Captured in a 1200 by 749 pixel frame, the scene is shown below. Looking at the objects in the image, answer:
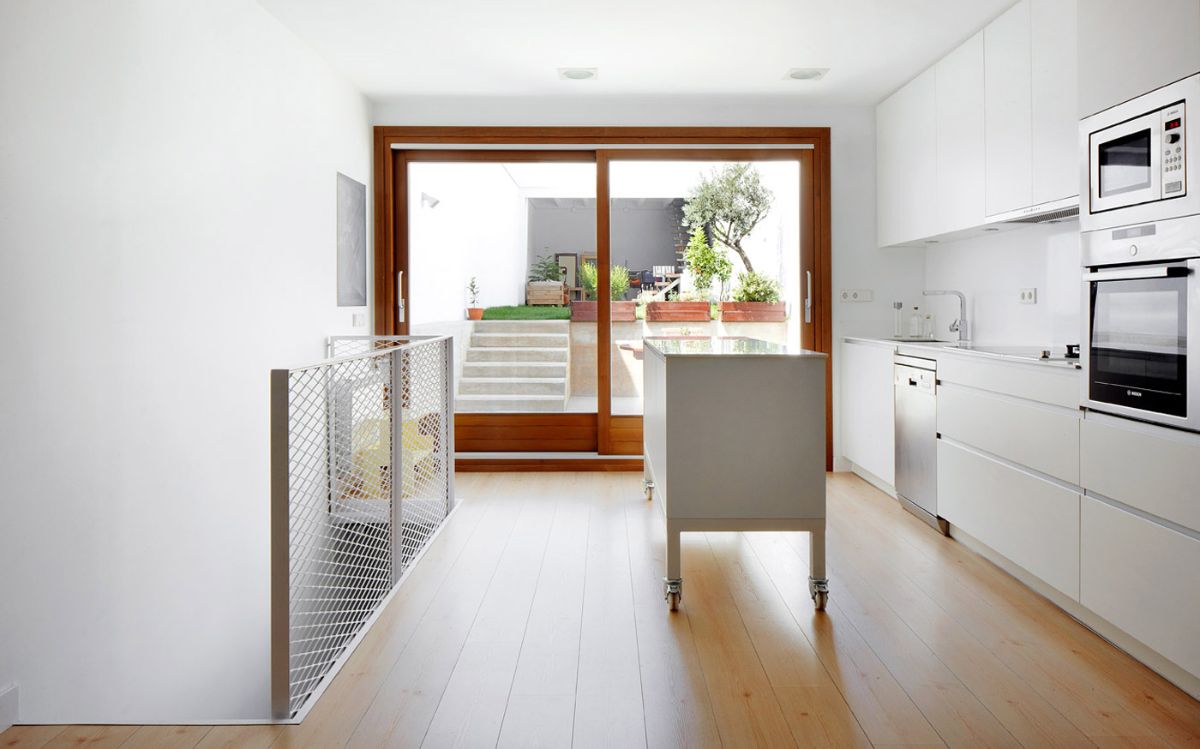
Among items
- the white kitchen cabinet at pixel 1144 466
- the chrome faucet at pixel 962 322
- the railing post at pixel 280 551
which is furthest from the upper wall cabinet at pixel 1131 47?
the railing post at pixel 280 551

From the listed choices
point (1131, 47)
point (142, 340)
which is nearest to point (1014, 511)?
point (1131, 47)

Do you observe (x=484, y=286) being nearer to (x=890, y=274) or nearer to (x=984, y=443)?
(x=890, y=274)

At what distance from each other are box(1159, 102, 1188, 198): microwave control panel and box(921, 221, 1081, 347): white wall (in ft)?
4.80

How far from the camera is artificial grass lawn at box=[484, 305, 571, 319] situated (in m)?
5.63

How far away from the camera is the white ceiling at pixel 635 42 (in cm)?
376

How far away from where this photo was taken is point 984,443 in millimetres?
3420

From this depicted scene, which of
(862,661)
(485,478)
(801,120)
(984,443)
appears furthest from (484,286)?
(862,661)

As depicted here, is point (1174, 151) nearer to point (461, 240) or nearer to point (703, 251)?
point (703, 251)

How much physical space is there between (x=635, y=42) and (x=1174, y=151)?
264 cm

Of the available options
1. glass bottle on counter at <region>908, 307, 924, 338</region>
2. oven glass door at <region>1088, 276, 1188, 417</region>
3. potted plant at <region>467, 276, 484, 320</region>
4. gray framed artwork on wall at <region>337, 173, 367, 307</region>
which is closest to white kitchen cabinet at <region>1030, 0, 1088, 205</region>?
oven glass door at <region>1088, 276, 1188, 417</region>

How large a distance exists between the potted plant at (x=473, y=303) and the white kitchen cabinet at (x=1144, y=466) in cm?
392

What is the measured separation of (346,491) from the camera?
3.55 metres

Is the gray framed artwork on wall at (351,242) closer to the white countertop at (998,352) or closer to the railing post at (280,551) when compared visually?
the railing post at (280,551)

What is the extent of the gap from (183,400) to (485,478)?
249cm
